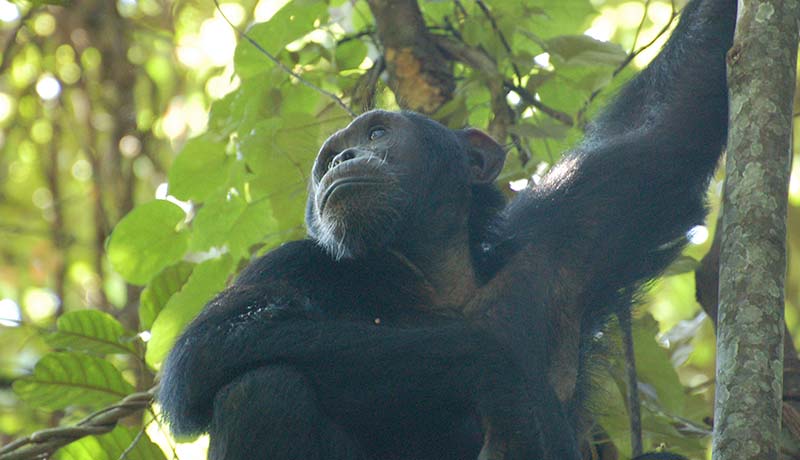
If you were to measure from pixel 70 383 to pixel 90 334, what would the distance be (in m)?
0.30

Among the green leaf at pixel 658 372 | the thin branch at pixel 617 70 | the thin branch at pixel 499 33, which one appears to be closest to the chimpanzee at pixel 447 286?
the thin branch at pixel 617 70

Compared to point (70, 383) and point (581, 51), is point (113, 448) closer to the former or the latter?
point (70, 383)

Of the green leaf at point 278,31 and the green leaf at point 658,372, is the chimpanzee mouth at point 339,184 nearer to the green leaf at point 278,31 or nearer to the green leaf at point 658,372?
the green leaf at point 278,31

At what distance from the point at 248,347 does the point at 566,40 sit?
2922 mm

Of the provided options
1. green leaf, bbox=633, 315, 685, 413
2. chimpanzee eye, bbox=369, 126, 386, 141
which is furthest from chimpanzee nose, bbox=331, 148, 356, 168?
green leaf, bbox=633, 315, 685, 413

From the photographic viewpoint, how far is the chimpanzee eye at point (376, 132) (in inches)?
247

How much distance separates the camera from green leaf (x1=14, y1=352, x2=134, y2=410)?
6078mm

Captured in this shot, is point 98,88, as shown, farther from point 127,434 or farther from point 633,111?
point 633,111

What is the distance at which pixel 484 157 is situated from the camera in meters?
6.32

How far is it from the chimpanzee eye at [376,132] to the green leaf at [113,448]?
83.8 inches

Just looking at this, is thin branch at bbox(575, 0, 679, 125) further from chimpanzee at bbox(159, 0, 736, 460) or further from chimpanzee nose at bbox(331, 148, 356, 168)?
chimpanzee nose at bbox(331, 148, 356, 168)

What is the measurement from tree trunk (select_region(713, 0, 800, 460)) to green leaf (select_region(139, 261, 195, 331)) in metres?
3.53

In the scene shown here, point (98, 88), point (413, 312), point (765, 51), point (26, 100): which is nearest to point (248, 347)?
point (413, 312)

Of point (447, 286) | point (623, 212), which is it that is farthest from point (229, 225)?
point (623, 212)
